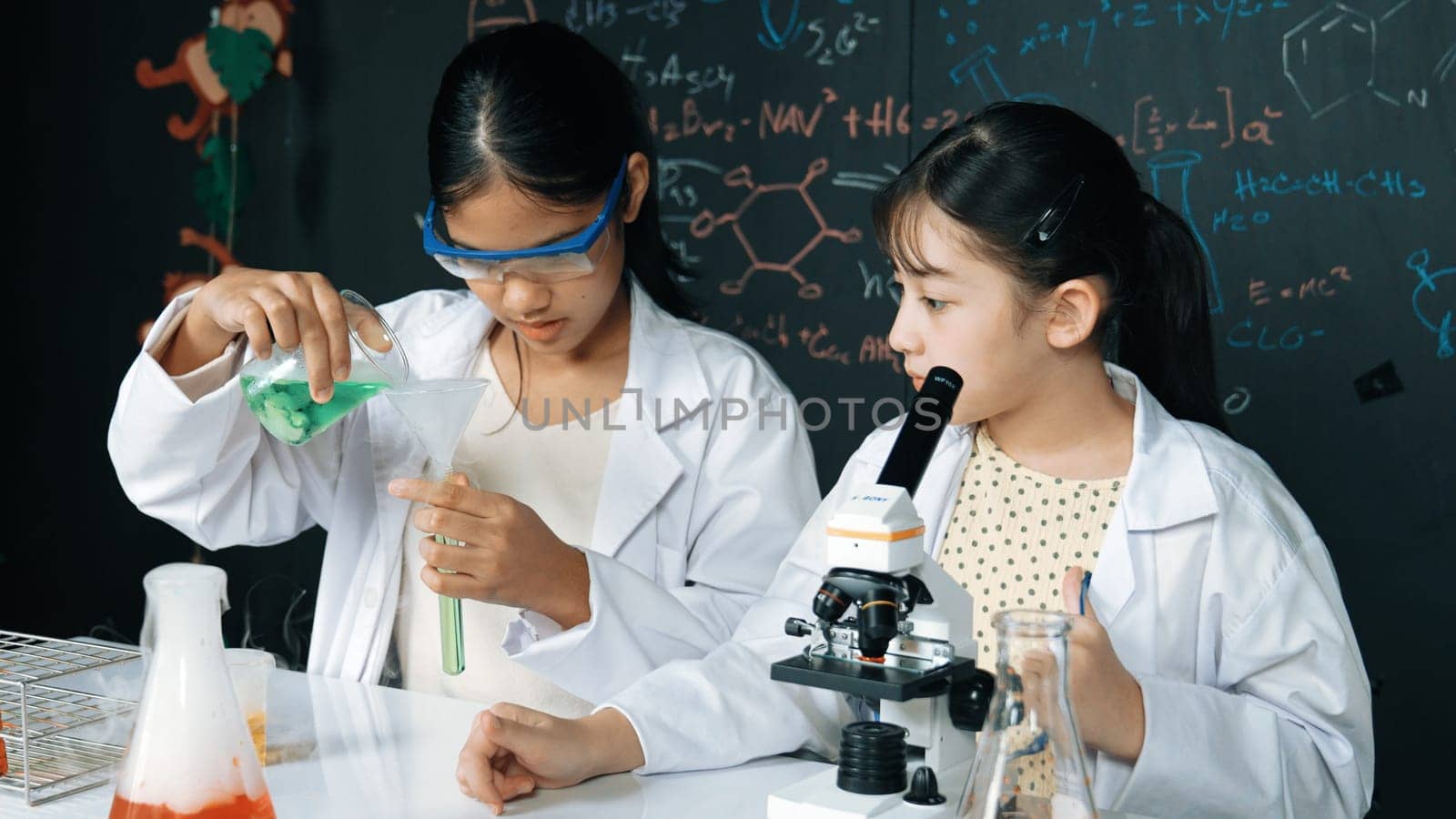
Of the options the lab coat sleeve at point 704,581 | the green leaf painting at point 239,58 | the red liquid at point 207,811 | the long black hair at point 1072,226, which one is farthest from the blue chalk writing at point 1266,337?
the green leaf painting at point 239,58

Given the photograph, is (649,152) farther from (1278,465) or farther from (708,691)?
(1278,465)

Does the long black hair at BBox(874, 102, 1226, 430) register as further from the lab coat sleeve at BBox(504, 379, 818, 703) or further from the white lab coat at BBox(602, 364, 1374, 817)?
the lab coat sleeve at BBox(504, 379, 818, 703)

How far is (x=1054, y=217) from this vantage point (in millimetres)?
1758

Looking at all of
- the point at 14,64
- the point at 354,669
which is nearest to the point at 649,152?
the point at 354,669

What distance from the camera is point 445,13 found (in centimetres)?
385

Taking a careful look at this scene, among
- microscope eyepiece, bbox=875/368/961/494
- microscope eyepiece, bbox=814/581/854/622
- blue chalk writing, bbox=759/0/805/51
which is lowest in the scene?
microscope eyepiece, bbox=814/581/854/622

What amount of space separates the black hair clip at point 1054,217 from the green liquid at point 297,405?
838 millimetres

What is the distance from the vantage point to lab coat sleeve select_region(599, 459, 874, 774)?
153cm

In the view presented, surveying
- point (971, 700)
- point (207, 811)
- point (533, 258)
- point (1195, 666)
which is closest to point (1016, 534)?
point (1195, 666)

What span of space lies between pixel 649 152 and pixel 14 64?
287cm

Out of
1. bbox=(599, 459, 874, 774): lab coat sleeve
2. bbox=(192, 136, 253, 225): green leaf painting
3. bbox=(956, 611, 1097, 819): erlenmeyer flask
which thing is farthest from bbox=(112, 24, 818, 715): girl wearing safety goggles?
bbox=(192, 136, 253, 225): green leaf painting

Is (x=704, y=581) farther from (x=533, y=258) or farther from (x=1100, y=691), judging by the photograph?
(x=1100, y=691)

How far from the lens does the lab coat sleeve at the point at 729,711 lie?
60.4 inches

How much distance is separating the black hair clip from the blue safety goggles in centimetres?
59
